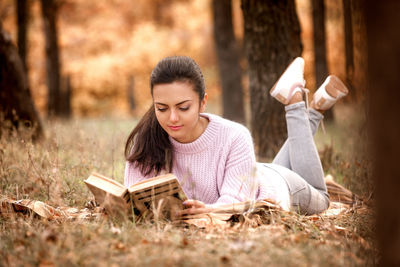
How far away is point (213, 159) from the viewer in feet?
9.57

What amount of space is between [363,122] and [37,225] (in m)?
3.09

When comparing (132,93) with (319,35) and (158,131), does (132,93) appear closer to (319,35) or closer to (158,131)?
(319,35)

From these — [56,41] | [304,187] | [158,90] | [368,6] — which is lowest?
[304,187]

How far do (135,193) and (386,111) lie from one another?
1.47 m

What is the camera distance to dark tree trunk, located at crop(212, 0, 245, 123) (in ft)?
27.3

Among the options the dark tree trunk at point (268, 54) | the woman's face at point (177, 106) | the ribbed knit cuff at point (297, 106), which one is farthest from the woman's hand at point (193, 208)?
the dark tree trunk at point (268, 54)

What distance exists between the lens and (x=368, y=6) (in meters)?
1.36

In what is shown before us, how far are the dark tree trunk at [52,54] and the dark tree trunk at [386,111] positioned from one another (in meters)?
10.8

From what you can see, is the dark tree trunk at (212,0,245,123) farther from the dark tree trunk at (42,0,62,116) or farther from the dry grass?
the dry grass

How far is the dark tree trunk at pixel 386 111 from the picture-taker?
4.28 ft

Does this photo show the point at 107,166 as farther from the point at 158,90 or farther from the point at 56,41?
the point at 56,41

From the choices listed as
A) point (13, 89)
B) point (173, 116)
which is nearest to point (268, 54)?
point (173, 116)

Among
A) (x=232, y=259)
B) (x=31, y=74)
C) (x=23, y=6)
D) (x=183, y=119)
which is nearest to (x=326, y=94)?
(x=183, y=119)

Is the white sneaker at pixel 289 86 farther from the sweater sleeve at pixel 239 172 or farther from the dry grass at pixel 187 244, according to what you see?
the dry grass at pixel 187 244
